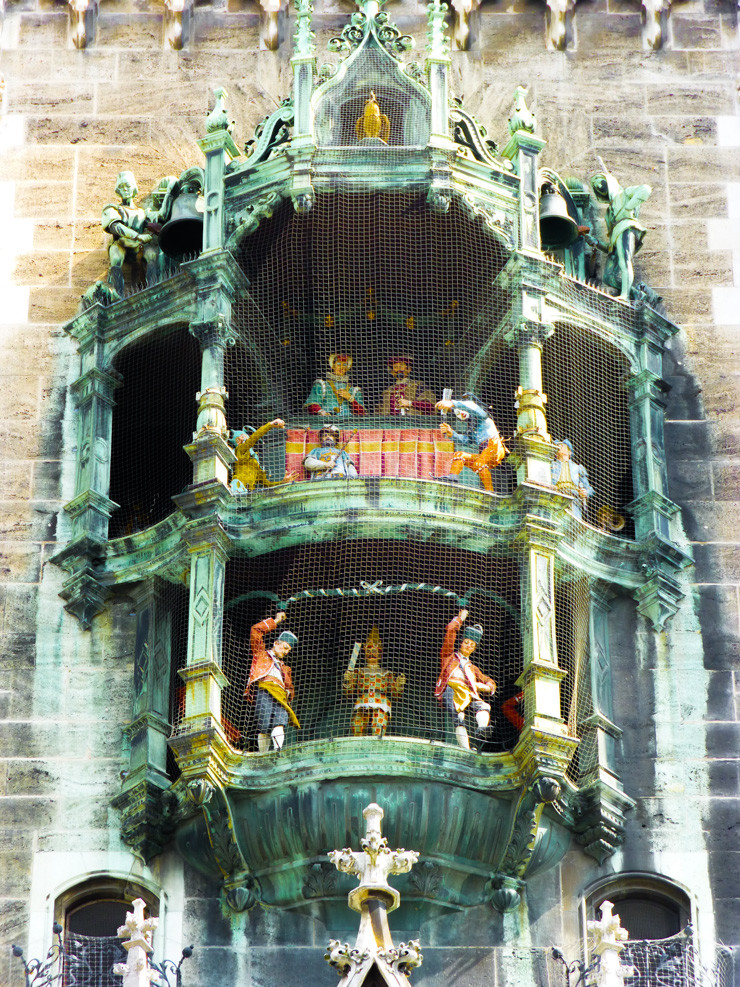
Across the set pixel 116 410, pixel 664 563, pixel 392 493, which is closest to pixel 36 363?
pixel 116 410

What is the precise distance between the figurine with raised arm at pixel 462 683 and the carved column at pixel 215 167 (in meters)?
4.57

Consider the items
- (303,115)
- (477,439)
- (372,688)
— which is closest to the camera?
(372,688)

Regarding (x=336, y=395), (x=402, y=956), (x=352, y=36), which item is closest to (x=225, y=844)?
(x=402, y=956)

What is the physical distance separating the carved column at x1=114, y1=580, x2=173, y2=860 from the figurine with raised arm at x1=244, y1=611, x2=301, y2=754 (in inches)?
31.8

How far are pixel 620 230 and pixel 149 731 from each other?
710 centimetres

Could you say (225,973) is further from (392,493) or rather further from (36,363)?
(36,363)

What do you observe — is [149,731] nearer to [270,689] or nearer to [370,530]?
[270,689]

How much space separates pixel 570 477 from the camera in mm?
29328

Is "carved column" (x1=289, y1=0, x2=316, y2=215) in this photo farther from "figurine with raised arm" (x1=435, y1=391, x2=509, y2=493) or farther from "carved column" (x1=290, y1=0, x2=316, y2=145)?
"figurine with raised arm" (x1=435, y1=391, x2=509, y2=493)

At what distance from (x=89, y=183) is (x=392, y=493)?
5.57 metres

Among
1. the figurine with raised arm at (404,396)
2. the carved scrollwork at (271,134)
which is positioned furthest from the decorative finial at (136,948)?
the carved scrollwork at (271,134)

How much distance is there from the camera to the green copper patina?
26766mm

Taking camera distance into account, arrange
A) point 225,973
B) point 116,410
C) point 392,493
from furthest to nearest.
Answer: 1. point 116,410
2. point 392,493
3. point 225,973

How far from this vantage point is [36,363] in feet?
99.3
